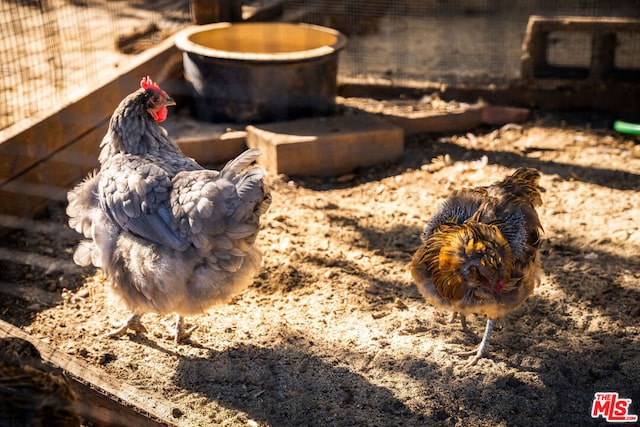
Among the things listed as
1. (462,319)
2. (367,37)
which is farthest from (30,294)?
(367,37)

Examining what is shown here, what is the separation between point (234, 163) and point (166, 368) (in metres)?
A: 1.11

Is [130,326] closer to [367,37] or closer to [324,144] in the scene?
[324,144]

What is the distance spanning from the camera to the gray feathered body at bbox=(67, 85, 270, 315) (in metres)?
3.24

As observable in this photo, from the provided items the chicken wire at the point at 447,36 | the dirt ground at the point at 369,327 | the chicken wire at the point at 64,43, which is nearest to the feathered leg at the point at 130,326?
the dirt ground at the point at 369,327

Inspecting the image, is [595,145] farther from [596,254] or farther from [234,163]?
[234,163]

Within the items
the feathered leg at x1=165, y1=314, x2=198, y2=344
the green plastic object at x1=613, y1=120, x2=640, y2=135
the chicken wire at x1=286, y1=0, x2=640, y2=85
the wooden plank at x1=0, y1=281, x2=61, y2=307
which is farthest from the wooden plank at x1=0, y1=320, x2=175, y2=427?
the chicken wire at x1=286, y1=0, x2=640, y2=85

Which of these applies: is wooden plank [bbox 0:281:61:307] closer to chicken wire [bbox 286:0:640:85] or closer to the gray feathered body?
the gray feathered body

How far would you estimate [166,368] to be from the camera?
3.54 meters

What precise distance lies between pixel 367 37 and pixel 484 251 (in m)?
5.80

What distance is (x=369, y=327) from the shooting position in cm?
384

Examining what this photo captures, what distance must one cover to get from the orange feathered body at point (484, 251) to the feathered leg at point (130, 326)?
1.50 m

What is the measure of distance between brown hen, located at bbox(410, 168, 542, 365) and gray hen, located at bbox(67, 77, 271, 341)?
0.90m

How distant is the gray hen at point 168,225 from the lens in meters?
3.24

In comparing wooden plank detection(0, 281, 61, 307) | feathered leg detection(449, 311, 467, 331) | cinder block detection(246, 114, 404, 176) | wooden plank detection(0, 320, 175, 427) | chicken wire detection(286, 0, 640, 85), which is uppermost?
chicken wire detection(286, 0, 640, 85)
